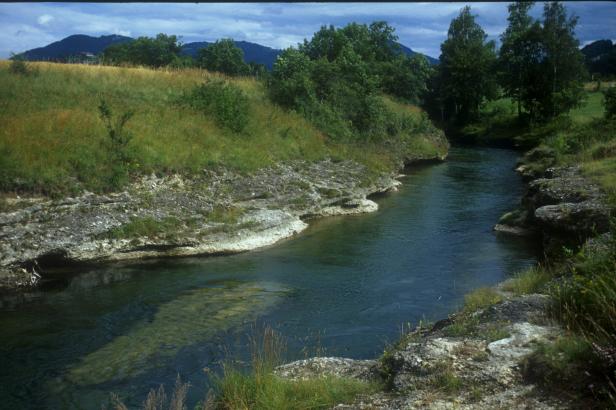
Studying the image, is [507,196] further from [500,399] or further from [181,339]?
[500,399]

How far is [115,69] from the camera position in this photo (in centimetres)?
3272

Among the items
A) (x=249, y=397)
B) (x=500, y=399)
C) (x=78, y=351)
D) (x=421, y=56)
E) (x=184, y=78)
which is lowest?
(x=78, y=351)

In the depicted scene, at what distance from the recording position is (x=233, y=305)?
15.2 meters

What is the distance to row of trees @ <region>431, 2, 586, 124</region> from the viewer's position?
2416 inches

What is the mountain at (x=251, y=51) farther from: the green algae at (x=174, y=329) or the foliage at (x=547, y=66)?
the green algae at (x=174, y=329)

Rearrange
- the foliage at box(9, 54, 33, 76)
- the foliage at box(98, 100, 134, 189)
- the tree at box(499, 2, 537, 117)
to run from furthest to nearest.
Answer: the tree at box(499, 2, 537, 117) → the foliage at box(9, 54, 33, 76) → the foliage at box(98, 100, 134, 189)

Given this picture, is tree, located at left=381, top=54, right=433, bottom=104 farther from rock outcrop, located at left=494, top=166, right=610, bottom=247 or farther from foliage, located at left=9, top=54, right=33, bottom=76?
foliage, located at left=9, top=54, right=33, bottom=76

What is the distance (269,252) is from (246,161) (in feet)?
26.6

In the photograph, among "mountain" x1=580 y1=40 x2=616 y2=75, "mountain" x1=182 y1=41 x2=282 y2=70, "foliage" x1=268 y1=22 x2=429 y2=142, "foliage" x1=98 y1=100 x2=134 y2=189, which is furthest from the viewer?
"mountain" x1=580 y1=40 x2=616 y2=75

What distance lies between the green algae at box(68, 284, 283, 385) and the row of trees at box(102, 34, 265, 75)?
3488 centimetres

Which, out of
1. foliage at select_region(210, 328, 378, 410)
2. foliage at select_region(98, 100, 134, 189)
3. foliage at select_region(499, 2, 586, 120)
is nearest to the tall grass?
foliage at select_region(210, 328, 378, 410)

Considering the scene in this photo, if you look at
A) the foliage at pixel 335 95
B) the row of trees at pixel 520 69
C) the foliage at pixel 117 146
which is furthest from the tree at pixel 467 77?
the foliage at pixel 117 146

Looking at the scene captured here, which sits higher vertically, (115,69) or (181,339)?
(115,69)

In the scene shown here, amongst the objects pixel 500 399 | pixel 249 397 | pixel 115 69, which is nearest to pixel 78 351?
pixel 249 397
